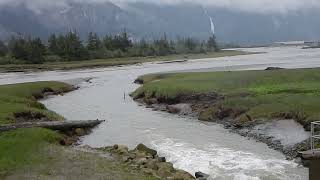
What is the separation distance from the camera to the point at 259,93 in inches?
2223

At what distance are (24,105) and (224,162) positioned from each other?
30922mm

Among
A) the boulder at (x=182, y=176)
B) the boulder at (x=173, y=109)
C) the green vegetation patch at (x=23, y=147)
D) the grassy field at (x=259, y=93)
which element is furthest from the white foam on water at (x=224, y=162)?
the boulder at (x=173, y=109)

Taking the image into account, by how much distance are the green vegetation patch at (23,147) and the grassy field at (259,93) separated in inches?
752

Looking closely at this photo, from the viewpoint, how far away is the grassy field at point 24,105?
167 ft

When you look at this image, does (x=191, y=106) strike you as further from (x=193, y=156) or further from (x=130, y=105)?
(x=193, y=156)

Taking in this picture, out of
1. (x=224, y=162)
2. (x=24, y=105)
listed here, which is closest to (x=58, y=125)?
(x=24, y=105)

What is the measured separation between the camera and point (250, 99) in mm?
53250

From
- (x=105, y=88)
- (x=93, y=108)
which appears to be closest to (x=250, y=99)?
(x=93, y=108)

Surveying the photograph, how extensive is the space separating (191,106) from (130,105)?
1119 centimetres

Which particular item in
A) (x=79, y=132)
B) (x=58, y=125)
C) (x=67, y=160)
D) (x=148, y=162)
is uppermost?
(x=58, y=125)

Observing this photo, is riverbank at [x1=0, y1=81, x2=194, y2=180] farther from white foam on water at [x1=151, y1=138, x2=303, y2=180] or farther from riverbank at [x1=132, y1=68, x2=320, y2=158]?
riverbank at [x1=132, y1=68, x2=320, y2=158]

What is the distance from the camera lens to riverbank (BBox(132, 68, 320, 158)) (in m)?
45.3

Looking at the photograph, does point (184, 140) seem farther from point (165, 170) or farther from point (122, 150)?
point (165, 170)

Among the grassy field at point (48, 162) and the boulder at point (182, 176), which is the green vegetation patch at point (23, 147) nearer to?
the grassy field at point (48, 162)
